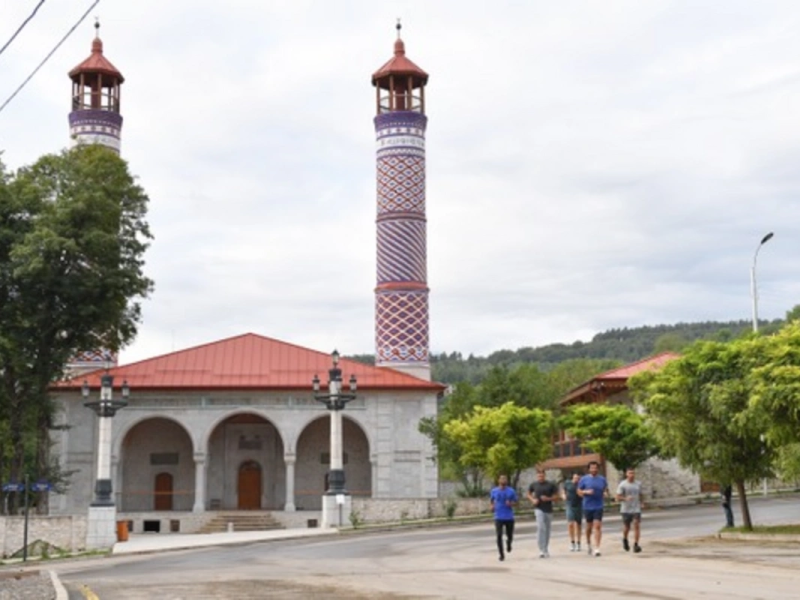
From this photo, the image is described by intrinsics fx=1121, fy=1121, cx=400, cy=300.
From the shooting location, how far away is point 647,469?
40.2 meters

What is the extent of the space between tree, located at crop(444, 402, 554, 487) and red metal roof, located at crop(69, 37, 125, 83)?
24029 mm

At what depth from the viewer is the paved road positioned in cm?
1167

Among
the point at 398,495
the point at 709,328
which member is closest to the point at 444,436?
the point at 398,495

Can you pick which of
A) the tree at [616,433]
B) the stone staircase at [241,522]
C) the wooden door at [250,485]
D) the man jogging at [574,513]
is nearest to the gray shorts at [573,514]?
the man jogging at [574,513]

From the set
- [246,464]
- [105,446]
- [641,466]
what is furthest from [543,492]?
[246,464]

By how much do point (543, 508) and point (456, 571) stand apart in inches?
106

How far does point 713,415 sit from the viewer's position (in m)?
21.2

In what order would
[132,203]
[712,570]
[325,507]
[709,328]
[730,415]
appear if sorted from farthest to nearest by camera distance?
1. [709,328]
2. [132,203]
3. [325,507]
4. [730,415]
5. [712,570]

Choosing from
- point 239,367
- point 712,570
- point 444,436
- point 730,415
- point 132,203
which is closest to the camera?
point 712,570

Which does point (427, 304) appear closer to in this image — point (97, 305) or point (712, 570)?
point (97, 305)

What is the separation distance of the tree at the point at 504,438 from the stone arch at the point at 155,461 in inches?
488

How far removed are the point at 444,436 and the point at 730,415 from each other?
21.7 m

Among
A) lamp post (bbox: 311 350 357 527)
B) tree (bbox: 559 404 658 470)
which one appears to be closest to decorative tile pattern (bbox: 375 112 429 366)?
lamp post (bbox: 311 350 357 527)

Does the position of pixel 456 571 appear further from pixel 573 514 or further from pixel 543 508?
pixel 573 514
